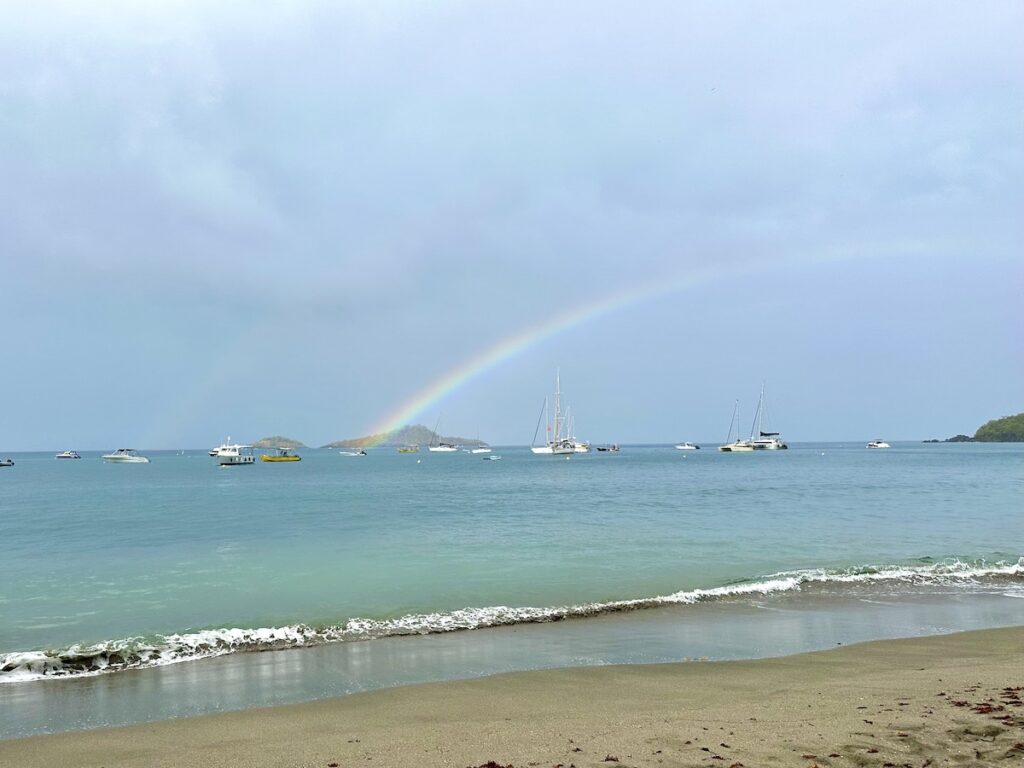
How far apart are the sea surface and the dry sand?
3.08 ft

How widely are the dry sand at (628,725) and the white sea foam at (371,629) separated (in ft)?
11.3

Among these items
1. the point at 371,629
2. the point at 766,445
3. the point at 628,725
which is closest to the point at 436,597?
the point at 371,629

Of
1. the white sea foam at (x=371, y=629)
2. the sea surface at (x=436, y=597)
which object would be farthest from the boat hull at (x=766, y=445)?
the white sea foam at (x=371, y=629)

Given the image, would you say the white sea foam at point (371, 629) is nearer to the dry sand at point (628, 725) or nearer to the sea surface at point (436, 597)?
the sea surface at point (436, 597)

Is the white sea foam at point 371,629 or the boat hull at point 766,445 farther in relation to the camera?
the boat hull at point 766,445

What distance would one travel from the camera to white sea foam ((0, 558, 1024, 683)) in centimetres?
1022

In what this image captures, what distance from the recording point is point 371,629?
12.3m

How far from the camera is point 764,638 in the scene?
37.0 feet

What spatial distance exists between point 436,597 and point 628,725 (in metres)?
8.58

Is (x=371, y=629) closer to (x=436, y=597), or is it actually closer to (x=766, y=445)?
(x=436, y=597)

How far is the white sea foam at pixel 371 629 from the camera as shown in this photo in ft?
33.5

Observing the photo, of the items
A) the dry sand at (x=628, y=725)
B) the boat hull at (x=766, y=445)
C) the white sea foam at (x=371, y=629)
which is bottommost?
the boat hull at (x=766, y=445)

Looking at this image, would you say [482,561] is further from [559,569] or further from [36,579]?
[36,579]

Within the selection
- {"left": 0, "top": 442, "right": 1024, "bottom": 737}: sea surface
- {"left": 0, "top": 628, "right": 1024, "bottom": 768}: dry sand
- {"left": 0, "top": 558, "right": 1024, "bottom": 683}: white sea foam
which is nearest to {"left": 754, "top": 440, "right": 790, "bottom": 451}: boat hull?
{"left": 0, "top": 442, "right": 1024, "bottom": 737}: sea surface
